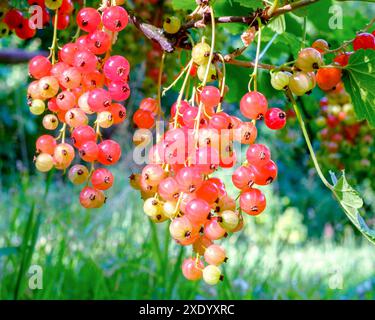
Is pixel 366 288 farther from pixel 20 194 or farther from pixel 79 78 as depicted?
pixel 79 78

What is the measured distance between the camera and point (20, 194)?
333 cm

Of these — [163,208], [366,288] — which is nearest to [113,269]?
[163,208]

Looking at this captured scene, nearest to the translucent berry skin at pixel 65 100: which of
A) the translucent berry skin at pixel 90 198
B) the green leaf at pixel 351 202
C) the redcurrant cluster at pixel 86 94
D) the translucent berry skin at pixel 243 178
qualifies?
the redcurrant cluster at pixel 86 94

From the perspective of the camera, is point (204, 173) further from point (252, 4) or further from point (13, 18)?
point (13, 18)

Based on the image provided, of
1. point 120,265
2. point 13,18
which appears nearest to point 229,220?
point 13,18

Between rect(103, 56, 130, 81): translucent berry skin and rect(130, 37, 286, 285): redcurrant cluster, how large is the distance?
0.23 ft

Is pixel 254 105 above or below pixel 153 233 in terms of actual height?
below

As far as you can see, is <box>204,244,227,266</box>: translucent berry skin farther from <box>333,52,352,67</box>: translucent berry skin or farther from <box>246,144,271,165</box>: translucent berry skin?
<box>333,52,352,67</box>: translucent berry skin

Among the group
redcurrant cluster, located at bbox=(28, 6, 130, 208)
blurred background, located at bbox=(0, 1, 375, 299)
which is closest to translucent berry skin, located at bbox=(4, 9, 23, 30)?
blurred background, located at bbox=(0, 1, 375, 299)

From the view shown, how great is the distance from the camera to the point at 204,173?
55 cm

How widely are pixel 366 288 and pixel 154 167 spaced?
236 cm

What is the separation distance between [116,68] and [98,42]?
38 mm

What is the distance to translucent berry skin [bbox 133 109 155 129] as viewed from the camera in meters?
0.68
